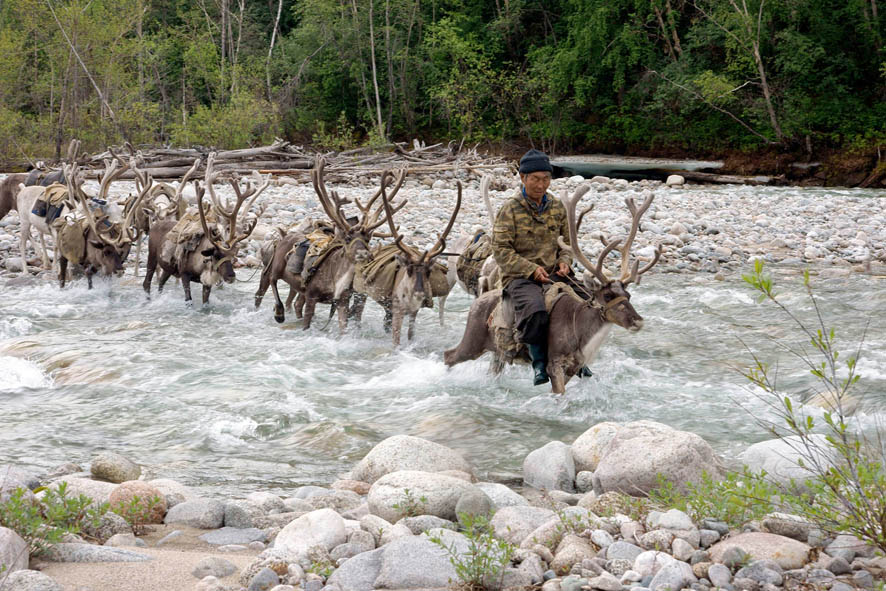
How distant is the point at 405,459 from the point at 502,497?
35.6 inches

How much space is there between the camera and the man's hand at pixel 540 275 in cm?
736

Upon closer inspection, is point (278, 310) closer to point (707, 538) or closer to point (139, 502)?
point (139, 502)

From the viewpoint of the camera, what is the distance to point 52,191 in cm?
1377

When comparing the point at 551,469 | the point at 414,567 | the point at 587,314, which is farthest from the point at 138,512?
the point at 587,314

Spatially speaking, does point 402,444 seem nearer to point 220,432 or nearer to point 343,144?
point 220,432

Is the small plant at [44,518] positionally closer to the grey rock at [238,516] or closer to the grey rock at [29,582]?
the grey rock at [29,582]

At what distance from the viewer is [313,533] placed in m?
4.18

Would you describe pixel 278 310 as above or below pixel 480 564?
below

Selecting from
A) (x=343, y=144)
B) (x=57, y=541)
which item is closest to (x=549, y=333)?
(x=57, y=541)

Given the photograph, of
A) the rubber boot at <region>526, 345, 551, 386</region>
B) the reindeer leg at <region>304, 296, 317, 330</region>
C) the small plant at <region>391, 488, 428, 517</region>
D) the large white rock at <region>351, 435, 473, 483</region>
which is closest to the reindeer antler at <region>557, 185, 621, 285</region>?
the rubber boot at <region>526, 345, 551, 386</region>

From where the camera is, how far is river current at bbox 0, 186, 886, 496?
6.84 metres

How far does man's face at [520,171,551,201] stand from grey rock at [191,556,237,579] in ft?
14.3

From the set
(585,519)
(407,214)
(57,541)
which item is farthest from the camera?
(407,214)

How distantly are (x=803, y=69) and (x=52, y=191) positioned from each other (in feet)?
93.5
